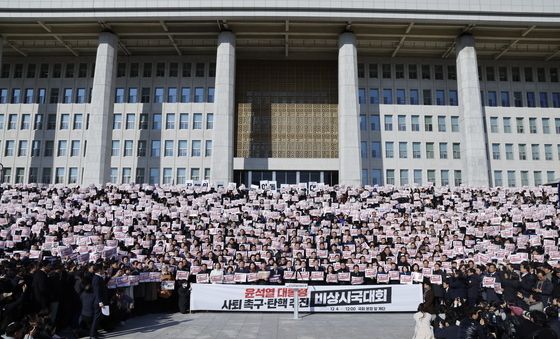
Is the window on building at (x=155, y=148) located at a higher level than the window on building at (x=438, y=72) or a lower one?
lower

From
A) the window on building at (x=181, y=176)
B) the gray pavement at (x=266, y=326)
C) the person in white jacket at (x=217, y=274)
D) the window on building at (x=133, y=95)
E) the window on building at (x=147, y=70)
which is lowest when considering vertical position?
the gray pavement at (x=266, y=326)

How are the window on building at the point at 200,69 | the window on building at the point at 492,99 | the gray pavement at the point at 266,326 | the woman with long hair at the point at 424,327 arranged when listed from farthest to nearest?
the window on building at the point at 492,99
the window on building at the point at 200,69
the gray pavement at the point at 266,326
the woman with long hair at the point at 424,327

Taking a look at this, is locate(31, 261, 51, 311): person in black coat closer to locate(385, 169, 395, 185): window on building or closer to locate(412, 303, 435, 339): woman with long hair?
locate(412, 303, 435, 339): woman with long hair

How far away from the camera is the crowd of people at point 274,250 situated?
1191cm

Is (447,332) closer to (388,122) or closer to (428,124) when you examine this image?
(388,122)

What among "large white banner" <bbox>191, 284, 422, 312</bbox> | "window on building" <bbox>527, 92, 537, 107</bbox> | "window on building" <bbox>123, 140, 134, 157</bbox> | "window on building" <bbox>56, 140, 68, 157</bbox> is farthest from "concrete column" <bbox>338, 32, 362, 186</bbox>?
"window on building" <bbox>56, 140, 68, 157</bbox>

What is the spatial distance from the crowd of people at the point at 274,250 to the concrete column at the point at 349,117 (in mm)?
12929

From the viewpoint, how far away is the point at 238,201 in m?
28.7

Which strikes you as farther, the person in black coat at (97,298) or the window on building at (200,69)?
the window on building at (200,69)

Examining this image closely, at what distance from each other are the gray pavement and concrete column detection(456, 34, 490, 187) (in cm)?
3300

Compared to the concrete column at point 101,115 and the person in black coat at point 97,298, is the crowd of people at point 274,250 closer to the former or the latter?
the person in black coat at point 97,298

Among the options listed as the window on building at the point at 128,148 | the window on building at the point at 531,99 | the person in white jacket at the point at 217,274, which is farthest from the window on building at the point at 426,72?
the person in white jacket at the point at 217,274

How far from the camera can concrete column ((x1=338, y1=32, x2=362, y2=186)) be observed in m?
45.4

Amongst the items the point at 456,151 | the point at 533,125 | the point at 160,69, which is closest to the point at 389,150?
the point at 456,151
